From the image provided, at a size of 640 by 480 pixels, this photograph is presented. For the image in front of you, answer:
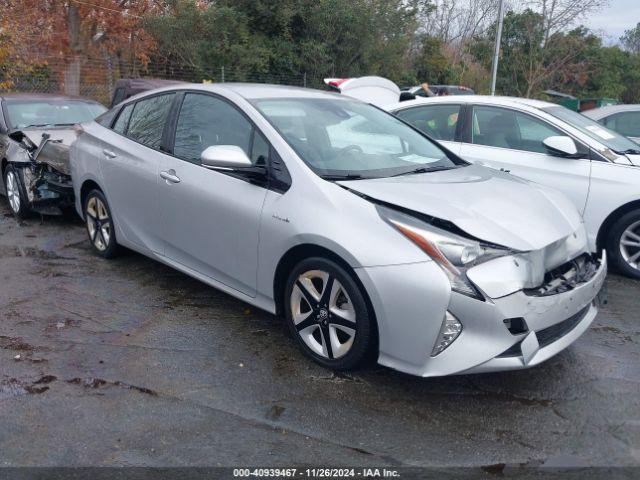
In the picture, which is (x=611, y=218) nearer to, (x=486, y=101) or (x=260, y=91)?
(x=486, y=101)

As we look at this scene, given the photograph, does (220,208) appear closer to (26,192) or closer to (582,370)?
(582,370)

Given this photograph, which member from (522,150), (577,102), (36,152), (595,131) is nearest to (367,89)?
(522,150)

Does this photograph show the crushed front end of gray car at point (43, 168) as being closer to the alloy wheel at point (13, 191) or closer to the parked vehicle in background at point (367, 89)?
the alloy wheel at point (13, 191)

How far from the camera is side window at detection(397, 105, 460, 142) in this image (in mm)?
6406

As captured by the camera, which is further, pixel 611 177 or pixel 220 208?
pixel 611 177

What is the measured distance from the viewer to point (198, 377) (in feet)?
11.8

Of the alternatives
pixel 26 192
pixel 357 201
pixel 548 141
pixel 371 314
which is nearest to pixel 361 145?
pixel 357 201

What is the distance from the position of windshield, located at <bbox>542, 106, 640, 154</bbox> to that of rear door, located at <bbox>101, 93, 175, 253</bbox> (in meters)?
3.66

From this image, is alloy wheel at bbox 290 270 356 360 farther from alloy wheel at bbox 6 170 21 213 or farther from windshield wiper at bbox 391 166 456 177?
alloy wheel at bbox 6 170 21 213

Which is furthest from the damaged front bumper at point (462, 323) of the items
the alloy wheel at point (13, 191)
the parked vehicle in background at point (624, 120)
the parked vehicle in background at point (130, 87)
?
the parked vehicle in background at point (130, 87)

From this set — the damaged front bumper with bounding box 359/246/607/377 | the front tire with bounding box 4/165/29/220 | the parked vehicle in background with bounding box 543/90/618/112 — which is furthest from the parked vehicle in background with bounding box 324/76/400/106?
the parked vehicle in background with bounding box 543/90/618/112

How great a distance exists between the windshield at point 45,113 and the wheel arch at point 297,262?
214 inches

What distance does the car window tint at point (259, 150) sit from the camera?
13.0 ft

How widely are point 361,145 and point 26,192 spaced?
14.7 feet
